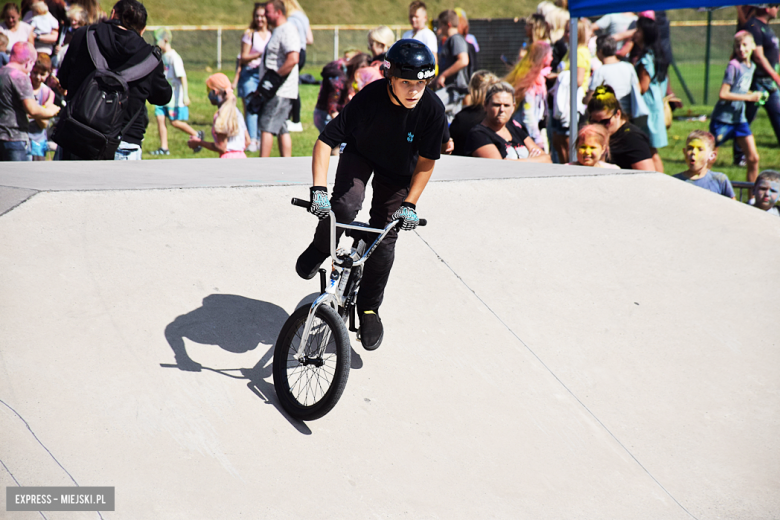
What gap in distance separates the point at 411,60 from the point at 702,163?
4.65 m

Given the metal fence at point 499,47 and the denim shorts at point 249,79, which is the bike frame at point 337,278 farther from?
the metal fence at point 499,47

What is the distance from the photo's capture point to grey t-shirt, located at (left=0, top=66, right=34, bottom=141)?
728cm

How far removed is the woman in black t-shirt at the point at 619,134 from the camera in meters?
7.19

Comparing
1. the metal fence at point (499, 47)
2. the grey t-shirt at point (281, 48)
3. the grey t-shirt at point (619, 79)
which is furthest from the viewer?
the metal fence at point (499, 47)

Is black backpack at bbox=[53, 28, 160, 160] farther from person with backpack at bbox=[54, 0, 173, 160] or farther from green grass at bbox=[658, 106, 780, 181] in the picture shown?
green grass at bbox=[658, 106, 780, 181]

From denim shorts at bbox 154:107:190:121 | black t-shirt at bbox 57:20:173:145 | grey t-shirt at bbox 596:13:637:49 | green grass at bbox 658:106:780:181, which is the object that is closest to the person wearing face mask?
black t-shirt at bbox 57:20:173:145

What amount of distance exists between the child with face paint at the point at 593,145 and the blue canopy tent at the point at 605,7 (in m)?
0.25

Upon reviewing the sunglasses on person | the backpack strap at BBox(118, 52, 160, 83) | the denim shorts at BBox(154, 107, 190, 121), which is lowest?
the denim shorts at BBox(154, 107, 190, 121)

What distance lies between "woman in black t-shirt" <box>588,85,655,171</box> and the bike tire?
427cm

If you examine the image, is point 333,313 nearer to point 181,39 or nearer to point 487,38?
point 487,38

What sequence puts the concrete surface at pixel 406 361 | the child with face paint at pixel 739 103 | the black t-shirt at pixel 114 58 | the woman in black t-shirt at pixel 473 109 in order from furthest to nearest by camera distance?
1. the child with face paint at pixel 739 103
2. the woman in black t-shirt at pixel 473 109
3. the black t-shirt at pixel 114 58
4. the concrete surface at pixel 406 361

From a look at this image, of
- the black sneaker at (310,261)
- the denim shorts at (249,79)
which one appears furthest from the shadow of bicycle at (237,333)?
the denim shorts at (249,79)

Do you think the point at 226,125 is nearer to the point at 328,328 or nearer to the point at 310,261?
the point at 310,261

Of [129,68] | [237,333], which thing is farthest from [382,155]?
[129,68]
